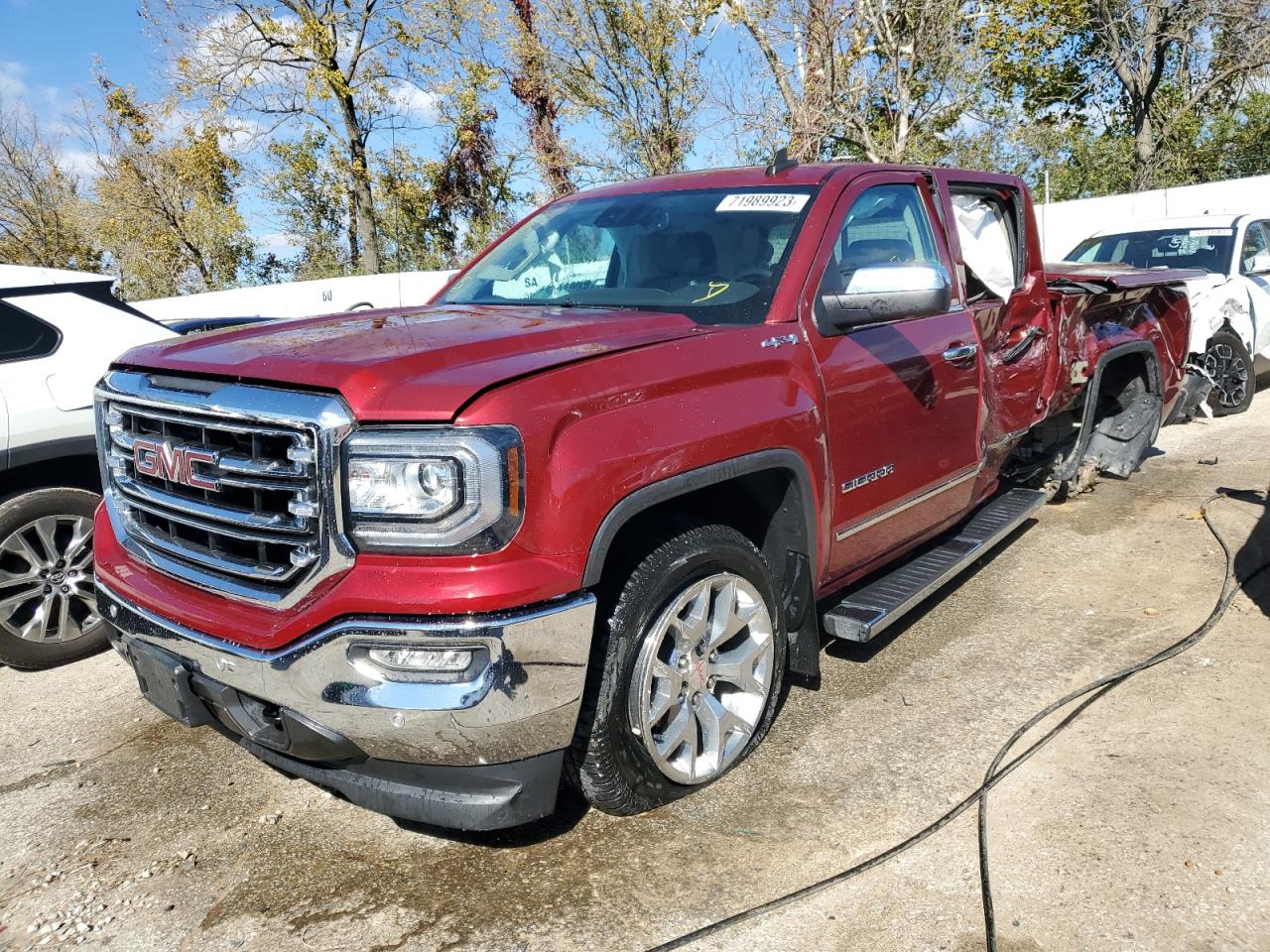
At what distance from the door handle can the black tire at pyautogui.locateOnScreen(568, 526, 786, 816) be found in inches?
57.8

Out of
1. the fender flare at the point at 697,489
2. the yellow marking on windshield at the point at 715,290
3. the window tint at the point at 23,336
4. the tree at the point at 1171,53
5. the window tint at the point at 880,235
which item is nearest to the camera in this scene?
the fender flare at the point at 697,489

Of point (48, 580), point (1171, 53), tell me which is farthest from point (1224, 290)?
point (1171, 53)

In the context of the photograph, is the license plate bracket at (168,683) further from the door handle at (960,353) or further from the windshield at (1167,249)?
the windshield at (1167,249)

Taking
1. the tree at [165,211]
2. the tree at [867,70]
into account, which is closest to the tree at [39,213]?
the tree at [165,211]

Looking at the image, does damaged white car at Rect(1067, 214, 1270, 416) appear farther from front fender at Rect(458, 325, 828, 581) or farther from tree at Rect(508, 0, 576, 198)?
tree at Rect(508, 0, 576, 198)

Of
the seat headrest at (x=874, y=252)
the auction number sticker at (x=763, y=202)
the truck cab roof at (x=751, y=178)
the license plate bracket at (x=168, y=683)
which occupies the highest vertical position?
the truck cab roof at (x=751, y=178)

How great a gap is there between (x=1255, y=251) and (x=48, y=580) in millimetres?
10130

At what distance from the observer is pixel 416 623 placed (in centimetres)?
222

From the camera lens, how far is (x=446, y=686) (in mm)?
2256

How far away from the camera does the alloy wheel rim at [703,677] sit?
2.71 m

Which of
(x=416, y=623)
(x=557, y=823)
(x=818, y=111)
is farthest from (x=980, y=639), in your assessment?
(x=818, y=111)

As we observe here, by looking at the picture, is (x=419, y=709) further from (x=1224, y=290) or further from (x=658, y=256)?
(x=1224, y=290)

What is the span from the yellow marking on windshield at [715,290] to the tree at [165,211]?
25641mm

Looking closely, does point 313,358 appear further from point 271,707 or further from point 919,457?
point 919,457
